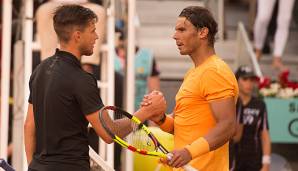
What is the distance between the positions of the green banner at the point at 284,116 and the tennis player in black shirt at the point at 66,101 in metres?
5.60

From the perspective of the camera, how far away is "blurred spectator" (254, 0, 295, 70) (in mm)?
11984

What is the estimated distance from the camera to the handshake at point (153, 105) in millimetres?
5535

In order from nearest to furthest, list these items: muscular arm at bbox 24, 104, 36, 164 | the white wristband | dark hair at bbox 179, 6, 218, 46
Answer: dark hair at bbox 179, 6, 218, 46, muscular arm at bbox 24, 104, 36, 164, the white wristband

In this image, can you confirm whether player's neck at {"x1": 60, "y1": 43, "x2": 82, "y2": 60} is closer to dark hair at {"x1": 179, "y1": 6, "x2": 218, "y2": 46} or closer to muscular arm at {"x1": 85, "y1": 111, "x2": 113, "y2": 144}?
muscular arm at {"x1": 85, "y1": 111, "x2": 113, "y2": 144}

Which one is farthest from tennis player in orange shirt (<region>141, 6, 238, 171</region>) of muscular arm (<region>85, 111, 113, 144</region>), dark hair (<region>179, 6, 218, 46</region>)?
muscular arm (<region>85, 111, 113, 144</region>)

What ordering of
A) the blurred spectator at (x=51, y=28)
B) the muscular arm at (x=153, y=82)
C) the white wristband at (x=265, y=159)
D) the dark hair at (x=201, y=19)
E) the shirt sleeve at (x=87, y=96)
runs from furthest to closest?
the muscular arm at (x=153, y=82) < the white wristband at (x=265, y=159) < the blurred spectator at (x=51, y=28) < the dark hair at (x=201, y=19) < the shirt sleeve at (x=87, y=96)

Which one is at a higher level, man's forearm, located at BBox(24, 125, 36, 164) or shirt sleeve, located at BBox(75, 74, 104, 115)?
shirt sleeve, located at BBox(75, 74, 104, 115)

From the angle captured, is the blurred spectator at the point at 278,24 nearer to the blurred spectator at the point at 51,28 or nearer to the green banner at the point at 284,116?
the green banner at the point at 284,116

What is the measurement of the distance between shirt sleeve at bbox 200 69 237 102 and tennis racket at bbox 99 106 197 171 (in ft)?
1.26

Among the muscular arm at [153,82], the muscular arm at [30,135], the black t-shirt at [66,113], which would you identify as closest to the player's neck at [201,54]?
the black t-shirt at [66,113]

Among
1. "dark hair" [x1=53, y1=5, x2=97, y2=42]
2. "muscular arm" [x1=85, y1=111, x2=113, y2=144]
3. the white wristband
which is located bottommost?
the white wristband

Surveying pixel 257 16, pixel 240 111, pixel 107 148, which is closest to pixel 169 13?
pixel 257 16

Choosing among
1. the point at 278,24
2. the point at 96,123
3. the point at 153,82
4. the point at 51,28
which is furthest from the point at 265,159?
the point at 96,123

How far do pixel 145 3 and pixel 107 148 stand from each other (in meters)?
5.66
